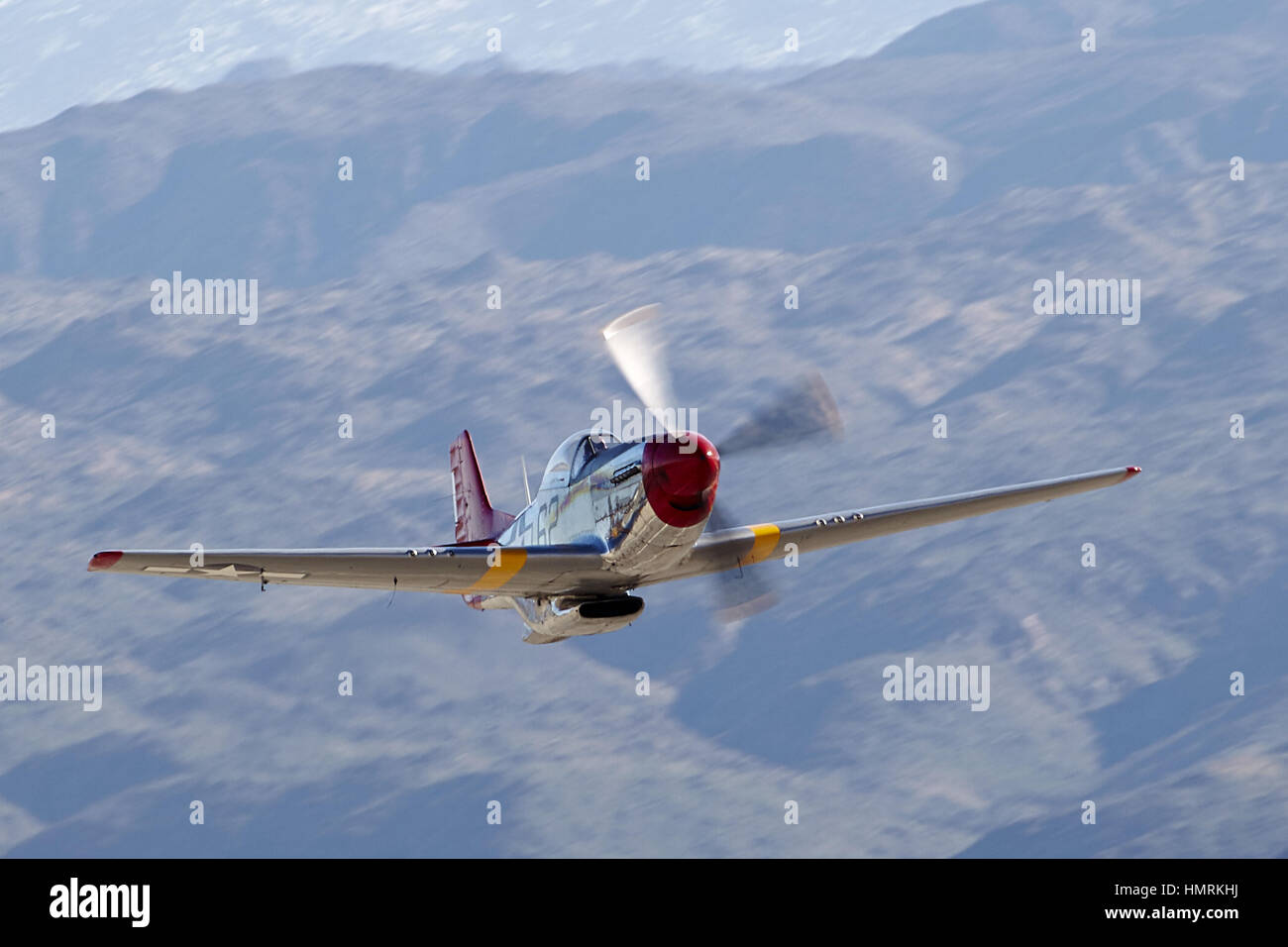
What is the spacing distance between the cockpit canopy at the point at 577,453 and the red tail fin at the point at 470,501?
10.5 meters

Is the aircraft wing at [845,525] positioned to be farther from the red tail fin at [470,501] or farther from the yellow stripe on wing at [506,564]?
the red tail fin at [470,501]

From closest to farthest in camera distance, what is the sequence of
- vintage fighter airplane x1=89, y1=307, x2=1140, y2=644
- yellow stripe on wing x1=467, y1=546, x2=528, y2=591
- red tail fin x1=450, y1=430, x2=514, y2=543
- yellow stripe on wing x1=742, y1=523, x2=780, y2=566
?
vintage fighter airplane x1=89, y1=307, x2=1140, y2=644
yellow stripe on wing x1=467, y1=546, x2=528, y2=591
yellow stripe on wing x1=742, y1=523, x2=780, y2=566
red tail fin x1=450, y1=430, x2=514, y2=543

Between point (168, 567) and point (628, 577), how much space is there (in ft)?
26.9

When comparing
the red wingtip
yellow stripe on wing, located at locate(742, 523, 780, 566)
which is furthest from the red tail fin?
the red wingtip

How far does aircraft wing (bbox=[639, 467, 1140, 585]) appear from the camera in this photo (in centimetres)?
3269

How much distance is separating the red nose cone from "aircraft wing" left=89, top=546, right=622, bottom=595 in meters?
2.25

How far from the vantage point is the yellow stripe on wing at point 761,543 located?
33.1 m

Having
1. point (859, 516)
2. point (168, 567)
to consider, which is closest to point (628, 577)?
point (859, 516)

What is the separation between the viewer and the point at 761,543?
33.2 metres
